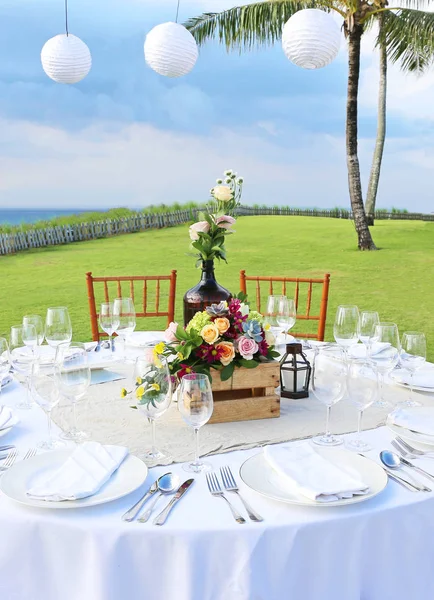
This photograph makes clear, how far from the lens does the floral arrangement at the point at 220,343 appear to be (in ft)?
5.92

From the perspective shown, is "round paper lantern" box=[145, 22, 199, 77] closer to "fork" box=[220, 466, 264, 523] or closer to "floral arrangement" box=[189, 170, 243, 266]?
"floral arrangement" box=[189, 170, 243, 266]

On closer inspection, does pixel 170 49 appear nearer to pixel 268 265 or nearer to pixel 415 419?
pixel 415 419

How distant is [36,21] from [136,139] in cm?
1447

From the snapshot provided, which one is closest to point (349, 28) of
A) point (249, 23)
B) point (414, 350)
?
point (249, 23)

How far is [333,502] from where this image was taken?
1302 millimetres

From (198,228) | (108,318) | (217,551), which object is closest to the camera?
(217,551)

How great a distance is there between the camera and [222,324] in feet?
5.96

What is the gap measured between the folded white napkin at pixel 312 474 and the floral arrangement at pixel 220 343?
34 centimetres

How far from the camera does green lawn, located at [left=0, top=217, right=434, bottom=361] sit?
28.9 ft

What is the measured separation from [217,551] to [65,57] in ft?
14.8

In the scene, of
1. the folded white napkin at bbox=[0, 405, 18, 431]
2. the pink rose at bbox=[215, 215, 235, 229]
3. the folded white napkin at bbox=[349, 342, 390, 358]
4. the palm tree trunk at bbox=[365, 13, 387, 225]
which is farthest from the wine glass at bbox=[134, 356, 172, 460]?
the palm tree trunk at bbox=[365, 13, 387, 225]

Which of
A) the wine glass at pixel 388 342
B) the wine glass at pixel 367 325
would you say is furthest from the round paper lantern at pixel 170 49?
the wine glass at pixel 388 342

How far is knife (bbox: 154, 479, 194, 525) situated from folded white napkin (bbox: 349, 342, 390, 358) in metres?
1.22

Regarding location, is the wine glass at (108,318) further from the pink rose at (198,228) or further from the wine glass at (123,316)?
the pink rose at (198,228)
